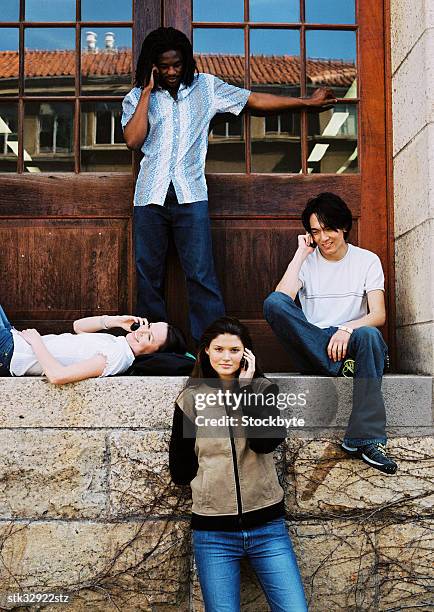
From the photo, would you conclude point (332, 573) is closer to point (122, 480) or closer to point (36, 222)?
point (122, 480)

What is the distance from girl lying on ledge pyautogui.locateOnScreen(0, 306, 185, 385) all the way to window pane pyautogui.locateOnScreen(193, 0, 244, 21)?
83.5 inches

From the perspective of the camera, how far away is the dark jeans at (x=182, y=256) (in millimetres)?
4391

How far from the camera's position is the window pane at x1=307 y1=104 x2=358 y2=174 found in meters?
4.74

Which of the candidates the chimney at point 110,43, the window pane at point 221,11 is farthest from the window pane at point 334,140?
the chimney at point 110,43

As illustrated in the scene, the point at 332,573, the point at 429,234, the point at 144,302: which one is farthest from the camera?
the point at 144,302

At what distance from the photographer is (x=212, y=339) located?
338 cm

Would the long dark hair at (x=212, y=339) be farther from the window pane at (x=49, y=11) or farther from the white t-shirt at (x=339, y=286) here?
the window pane at (x=49, y=11)

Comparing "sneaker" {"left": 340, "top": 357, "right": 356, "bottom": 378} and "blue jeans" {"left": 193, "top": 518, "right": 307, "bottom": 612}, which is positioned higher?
"sneaker" {"left": 340, "top": 357, "right": 356, "bottom": 378}

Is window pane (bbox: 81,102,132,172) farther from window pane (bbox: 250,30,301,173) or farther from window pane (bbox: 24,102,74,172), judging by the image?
window pane (bbox: 250,30,301,173)

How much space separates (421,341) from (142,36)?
269 centimetres

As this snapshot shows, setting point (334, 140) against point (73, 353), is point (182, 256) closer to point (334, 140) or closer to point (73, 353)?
point (73, 353)

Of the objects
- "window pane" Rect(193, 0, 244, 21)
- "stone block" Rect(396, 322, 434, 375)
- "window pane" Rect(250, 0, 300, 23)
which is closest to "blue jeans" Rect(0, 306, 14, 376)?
"stone block" Rect(396, 322, 434, 375)

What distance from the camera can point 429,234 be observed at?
13.2 ft

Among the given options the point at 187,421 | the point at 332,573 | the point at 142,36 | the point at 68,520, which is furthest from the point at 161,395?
the point at 142,36
